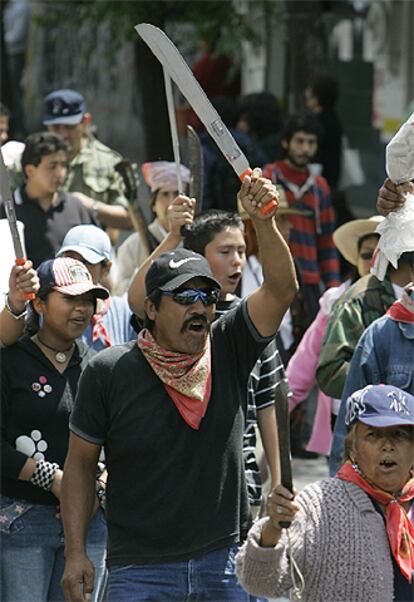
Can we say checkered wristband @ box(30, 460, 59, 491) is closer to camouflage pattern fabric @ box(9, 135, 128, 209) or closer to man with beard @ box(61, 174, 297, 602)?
man with beard @ box(61, 174, 297, 602)

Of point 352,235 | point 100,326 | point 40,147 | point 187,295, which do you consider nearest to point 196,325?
point 187,295

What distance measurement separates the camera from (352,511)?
4.49 meters

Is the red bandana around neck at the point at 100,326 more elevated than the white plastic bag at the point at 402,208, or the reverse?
the white plastic bag at the point at 402,208

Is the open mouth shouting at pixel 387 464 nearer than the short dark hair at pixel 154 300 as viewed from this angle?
Yes

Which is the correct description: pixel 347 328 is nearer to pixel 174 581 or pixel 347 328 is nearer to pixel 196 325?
pixel 196 325

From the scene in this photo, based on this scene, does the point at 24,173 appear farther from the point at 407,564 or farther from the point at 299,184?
the point at 407,564

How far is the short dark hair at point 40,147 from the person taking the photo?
27.4 feet

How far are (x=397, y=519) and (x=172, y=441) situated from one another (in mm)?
744

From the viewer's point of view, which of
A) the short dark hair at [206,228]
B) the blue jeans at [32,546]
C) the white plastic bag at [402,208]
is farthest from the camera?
the short dark hair at [206,228]

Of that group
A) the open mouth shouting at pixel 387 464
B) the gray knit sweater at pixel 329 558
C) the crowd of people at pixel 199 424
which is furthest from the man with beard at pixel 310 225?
the gray knit sweater at pixel 329 558

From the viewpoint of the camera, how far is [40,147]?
8367 mm

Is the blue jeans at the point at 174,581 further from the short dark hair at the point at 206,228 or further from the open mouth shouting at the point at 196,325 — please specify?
the short dark hair at the point at 206,228

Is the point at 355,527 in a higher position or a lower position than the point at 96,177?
lower

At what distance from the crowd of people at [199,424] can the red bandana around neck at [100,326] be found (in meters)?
0.01
